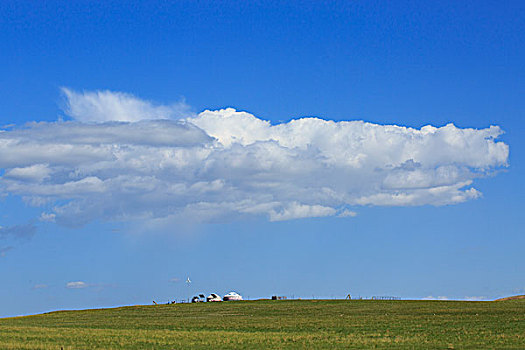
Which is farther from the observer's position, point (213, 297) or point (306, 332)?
point (213, 297)

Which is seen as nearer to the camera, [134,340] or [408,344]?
[408,344]

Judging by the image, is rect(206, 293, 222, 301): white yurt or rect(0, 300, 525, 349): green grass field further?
rect(206, 293, 222, 301): white yurt

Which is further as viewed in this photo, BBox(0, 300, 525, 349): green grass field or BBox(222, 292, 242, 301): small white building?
BBox(222, 292, 242, 301): small white building

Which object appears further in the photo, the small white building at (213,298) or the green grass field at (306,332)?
the small white building at (213,298)

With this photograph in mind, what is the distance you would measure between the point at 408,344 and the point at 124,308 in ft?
271

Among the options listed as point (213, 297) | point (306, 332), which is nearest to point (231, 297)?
point (213, 297)

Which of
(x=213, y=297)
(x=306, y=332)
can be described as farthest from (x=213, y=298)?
(x=306, y=332)

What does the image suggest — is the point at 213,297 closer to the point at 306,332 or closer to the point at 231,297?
the point at 231,297

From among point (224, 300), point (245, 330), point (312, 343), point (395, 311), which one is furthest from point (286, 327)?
point (224, 300)

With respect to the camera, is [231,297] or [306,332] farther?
[231,297]

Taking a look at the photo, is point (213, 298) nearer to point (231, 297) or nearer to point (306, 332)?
point (231, 297)

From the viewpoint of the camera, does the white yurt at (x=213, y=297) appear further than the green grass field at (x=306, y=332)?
Yes

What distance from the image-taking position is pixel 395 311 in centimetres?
10425

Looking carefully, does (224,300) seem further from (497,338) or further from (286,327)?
(497,338)
